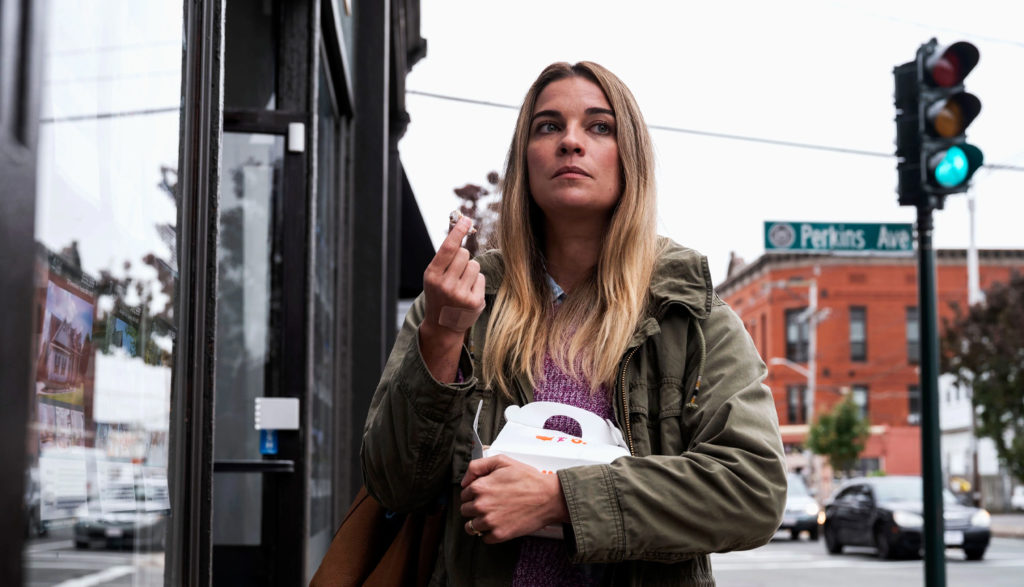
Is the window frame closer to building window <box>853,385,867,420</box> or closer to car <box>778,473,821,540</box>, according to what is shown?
building window <box>853,385,867,420</box>

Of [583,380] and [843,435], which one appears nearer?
[583,380]

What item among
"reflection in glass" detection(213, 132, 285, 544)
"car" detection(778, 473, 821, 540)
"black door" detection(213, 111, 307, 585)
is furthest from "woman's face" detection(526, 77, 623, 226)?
"car" detection(778, 473, 821, 540)

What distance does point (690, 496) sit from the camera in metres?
1.80

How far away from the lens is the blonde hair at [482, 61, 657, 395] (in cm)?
205

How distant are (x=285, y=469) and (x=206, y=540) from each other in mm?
1864

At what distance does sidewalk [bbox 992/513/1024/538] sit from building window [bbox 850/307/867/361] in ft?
47.2

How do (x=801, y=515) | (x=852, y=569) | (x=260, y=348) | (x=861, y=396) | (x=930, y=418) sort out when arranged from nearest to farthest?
(x=260, y=348)
(x=930, y=418)
(x=852, y=569)
(x=801, y=515)
(x=861, y=396)

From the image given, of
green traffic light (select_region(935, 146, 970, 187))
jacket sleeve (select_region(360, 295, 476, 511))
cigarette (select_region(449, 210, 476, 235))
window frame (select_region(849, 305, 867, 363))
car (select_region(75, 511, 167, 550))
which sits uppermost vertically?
window frame (select_region(849, 305, 867, 363))

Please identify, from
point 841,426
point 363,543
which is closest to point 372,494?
point 363,543

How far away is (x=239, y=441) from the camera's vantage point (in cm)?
445

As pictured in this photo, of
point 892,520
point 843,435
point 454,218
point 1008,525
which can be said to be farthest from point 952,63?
point 843,435

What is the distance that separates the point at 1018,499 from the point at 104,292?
141ft

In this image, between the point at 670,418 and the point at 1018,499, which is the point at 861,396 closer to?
the point at 1018,499

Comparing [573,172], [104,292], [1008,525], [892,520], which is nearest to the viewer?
[104,292]
